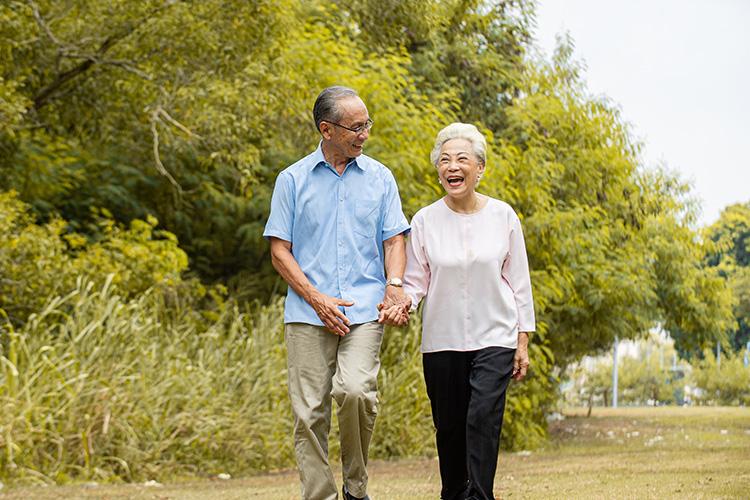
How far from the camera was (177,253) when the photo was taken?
15.2 metres

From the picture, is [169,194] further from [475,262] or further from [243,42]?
[475,262]

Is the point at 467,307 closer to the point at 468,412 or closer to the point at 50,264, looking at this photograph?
the point at 468,412

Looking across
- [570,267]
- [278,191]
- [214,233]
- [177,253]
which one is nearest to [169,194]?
[214,233]

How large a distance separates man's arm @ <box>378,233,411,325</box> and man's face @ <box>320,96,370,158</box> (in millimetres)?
493

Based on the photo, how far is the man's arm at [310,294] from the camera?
5.77 metres

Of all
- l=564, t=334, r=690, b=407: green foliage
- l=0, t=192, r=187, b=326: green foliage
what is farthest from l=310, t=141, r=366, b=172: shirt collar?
l=564, t=334, r=690, b=407: green foliage

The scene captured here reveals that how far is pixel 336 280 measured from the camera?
19.4 ft

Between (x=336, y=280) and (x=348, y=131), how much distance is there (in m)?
0.74

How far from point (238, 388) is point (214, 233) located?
5.70 m

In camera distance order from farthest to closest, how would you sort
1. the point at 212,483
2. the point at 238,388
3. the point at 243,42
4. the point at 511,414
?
the point at 511,414
the point at 243,42
the point at 238,388
the point at 212,483

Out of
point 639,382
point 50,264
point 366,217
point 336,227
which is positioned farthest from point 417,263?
point 639,382

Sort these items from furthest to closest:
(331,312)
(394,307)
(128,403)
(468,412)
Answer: (128,403) → (468,412) → (394,307) → (331,312)

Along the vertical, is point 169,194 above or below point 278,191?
above

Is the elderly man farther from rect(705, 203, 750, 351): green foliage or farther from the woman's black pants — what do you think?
rect(705, 203, 750, 351): green foliage
